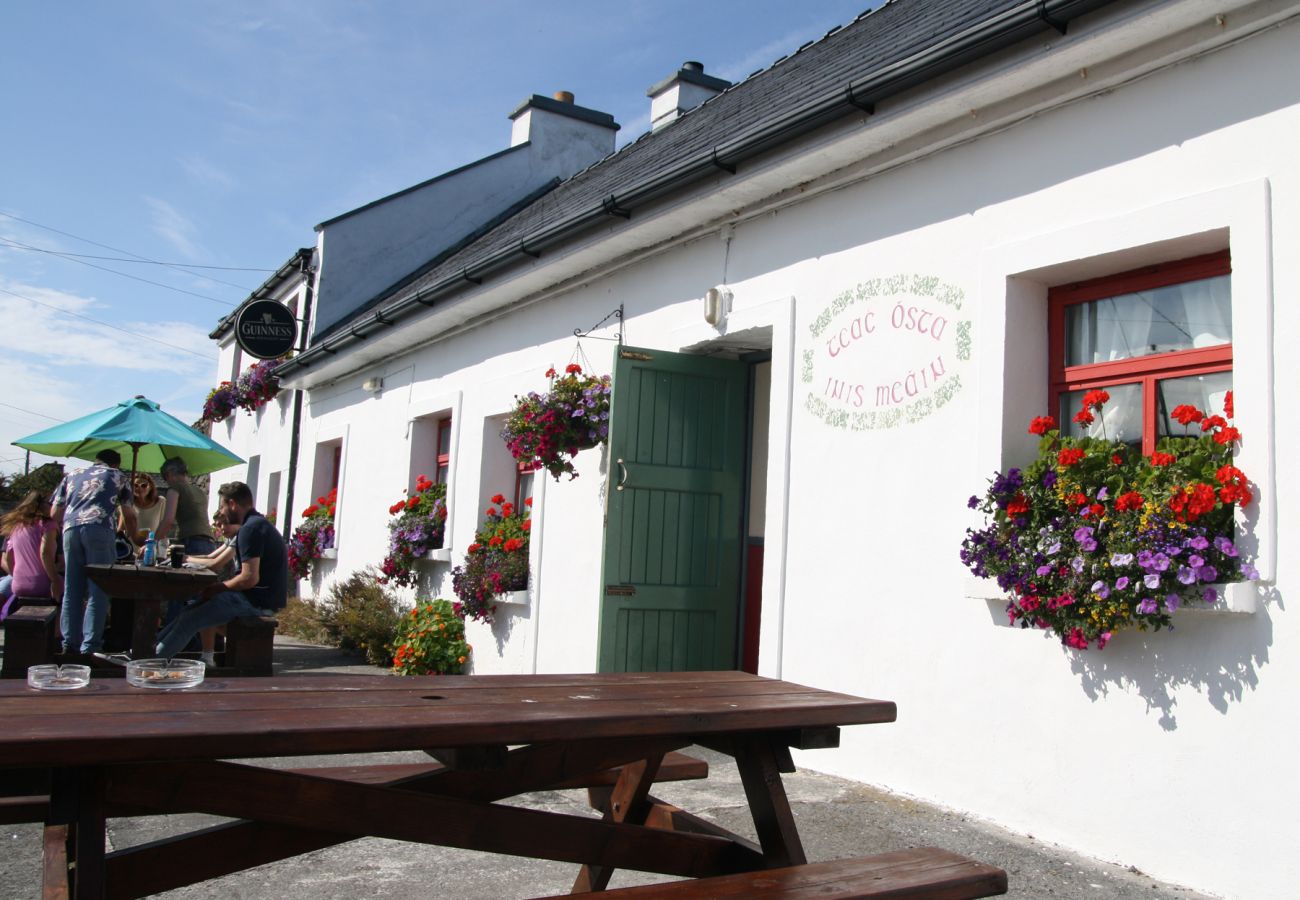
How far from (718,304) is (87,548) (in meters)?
4.15

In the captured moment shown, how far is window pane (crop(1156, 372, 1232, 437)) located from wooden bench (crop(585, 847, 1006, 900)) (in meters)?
2.24

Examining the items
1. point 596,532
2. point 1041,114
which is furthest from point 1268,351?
point 596,532

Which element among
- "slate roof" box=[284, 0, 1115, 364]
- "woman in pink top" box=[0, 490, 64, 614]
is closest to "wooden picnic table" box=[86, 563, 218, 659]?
"woman in pink top" box=[0, 490, 64, 614]

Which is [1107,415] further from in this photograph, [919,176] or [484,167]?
[484,167]

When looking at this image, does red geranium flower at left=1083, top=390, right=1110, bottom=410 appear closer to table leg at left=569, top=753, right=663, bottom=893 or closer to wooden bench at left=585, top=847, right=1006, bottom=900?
wooden bench at left=585, top=847, right=1006, bottom=900

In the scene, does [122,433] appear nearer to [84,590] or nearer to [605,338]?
[84,590]

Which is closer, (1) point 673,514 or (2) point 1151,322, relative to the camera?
(2) point 1151,322

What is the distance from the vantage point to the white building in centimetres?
382

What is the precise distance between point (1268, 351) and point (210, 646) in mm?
6994

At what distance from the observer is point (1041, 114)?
4750mm

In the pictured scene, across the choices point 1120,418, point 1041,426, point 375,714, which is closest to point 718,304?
point 1041,426

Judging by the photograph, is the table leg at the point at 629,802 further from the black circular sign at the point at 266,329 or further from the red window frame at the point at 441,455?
the black circular sign at the point at 266,329

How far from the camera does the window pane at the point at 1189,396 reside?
13.4 feet

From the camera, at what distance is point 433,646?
29.3ft
